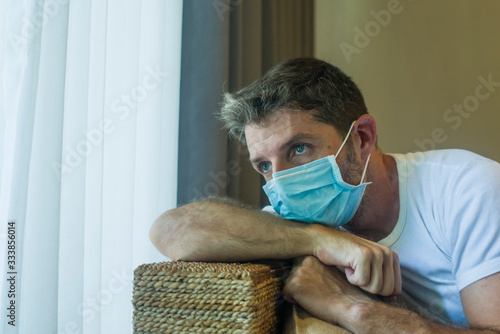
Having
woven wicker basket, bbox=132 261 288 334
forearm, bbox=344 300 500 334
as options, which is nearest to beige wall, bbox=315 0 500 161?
forearm, bbox=344 300 500 334

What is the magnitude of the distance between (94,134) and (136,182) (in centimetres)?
27

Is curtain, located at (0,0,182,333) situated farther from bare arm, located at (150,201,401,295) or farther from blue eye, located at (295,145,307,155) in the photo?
blue eye, located at (295,145,307,155)

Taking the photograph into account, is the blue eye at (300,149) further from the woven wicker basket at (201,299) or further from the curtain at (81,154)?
the curtain at (81,154)

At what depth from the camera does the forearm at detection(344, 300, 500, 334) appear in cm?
87

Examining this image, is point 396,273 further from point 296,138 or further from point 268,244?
point 296,138

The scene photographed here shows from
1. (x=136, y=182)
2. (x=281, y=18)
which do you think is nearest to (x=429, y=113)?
(x=281, y=18)

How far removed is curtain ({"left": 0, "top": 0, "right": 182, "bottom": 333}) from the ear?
2.29 ft

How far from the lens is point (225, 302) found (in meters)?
0.82

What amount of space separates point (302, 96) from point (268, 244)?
0.42 m

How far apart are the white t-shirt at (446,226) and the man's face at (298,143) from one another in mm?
169

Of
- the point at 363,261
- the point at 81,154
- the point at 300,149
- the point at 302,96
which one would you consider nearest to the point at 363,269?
the point at 363,261

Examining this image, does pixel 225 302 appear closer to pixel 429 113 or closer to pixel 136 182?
pixel 136 182

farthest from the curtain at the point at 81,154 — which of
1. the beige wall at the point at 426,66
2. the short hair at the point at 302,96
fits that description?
the beige wall at the point at 426,66

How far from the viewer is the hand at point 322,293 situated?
913 mm
